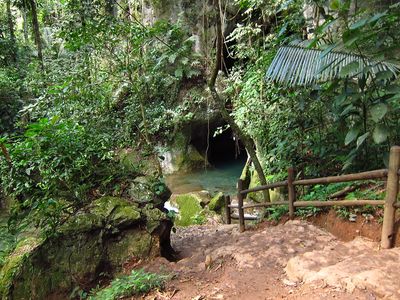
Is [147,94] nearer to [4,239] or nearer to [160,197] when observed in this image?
[160,197]

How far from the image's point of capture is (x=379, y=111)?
357 centimetres

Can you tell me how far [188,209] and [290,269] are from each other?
717 centimetres

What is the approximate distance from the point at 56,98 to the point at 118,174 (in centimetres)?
221

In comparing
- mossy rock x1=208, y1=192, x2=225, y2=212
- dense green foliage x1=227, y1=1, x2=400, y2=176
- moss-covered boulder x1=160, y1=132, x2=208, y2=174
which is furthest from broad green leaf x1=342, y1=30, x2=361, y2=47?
moss-covered boulder x1=160, y1=132, x2=208, y2=174

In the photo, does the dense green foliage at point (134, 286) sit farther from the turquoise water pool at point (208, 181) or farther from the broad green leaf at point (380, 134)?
the turquoise water pool at point (208, 181)

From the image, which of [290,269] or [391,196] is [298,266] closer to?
[290,269]

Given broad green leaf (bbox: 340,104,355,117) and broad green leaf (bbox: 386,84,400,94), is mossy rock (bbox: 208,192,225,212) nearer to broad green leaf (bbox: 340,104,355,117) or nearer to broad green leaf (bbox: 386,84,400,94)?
broad green leaf (bbox: 340,104,355,117)

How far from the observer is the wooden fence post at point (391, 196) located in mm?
3305

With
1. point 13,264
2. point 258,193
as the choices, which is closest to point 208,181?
point 258,193

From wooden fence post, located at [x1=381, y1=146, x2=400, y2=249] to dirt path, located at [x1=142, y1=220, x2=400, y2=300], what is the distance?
0.64 feet

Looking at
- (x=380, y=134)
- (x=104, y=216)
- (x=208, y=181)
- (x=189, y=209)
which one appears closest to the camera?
(x=380, y=134)

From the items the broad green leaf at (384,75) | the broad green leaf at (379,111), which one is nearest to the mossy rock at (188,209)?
the broad green leaf at (379,111)

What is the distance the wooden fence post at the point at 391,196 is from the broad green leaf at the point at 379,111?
1.35ft

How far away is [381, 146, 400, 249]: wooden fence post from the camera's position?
3.30 meters
